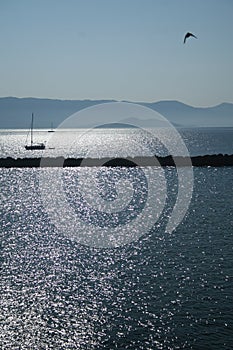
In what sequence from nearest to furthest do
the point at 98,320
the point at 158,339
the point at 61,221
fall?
1. the point at 158,339
2. the point at 98,320
3. the point at 61,221

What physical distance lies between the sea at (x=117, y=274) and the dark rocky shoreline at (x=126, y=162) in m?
48.9

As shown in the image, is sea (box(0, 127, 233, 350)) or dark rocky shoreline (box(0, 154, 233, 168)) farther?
dark rocky shoreline (box(0, 154, 233, 168))

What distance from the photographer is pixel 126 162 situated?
117812 mm

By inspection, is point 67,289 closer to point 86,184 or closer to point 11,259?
point 11,259

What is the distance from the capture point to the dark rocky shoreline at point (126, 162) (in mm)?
109500

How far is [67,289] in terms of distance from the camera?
25.5 m

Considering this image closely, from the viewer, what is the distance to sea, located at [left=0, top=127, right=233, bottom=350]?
19.7 metres

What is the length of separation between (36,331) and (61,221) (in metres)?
27.6

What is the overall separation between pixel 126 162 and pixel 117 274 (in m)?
90.3

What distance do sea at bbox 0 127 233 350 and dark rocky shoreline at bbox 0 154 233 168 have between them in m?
48.9

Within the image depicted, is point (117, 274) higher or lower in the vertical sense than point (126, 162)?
higher

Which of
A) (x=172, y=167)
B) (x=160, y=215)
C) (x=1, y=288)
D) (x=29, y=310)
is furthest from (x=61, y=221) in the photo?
(x=172, y=167)

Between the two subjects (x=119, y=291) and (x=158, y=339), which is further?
(x=119, y=291)

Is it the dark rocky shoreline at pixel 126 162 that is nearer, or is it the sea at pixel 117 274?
the sea at pixel 117 274
